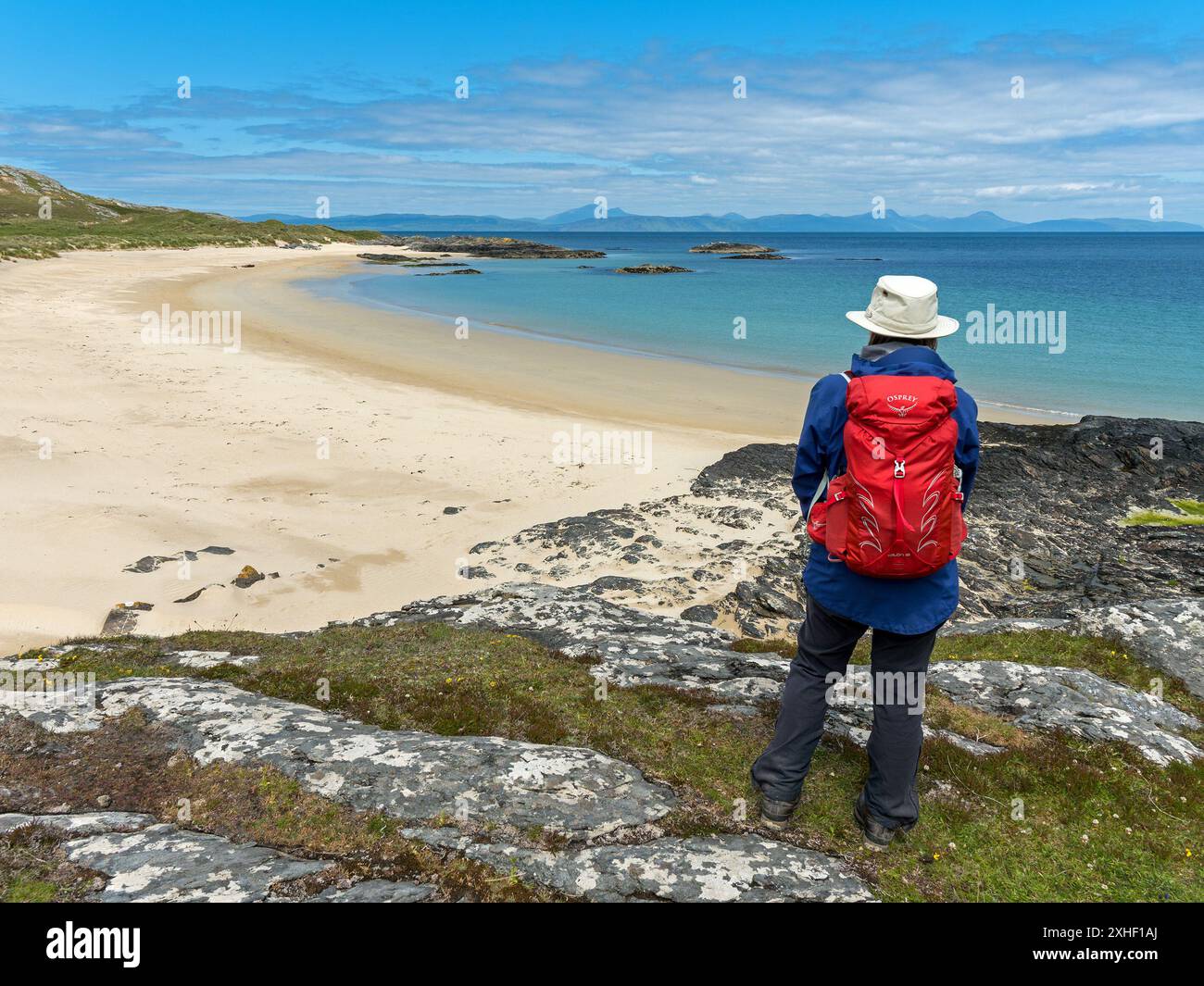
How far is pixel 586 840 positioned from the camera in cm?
432

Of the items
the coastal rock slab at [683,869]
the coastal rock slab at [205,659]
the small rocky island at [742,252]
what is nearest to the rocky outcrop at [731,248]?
A: the small rocky island at [742,252]

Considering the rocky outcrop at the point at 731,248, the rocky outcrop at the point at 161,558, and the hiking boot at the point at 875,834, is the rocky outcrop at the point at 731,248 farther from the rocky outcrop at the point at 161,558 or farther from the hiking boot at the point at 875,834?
the hiking boot at the point at 875,834

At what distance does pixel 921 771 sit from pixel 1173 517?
12.0 metres

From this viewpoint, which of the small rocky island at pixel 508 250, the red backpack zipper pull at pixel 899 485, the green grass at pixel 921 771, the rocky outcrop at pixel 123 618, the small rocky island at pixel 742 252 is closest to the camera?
the red backpack zipper pull at pixel 899 485

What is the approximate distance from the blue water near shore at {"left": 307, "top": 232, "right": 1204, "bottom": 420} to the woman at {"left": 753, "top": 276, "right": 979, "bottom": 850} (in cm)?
2587

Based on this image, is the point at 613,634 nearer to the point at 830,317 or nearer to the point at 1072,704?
the point at 1072,704

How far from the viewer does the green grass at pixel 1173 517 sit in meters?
13.3

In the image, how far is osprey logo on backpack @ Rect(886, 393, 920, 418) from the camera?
3764mm

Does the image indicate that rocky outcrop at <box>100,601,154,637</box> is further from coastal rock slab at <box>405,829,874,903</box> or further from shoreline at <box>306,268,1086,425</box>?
shoreline at <box>306,268,1086,425</box>

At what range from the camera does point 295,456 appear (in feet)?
55.7

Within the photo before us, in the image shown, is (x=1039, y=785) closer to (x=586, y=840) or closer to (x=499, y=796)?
(x=586, y=840)
